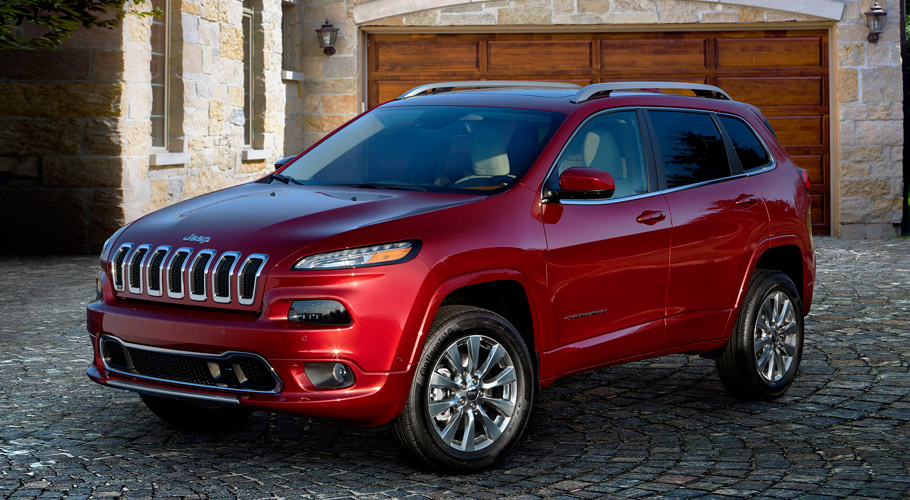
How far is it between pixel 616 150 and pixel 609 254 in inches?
26.7

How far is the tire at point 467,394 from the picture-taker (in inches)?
203

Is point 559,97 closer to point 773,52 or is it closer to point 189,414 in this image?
point 189,414

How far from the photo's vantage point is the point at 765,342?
7117mm

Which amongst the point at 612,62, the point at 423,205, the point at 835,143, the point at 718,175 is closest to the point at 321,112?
the point at 612,62

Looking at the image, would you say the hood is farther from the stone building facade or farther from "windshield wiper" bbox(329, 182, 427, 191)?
the stone building facade

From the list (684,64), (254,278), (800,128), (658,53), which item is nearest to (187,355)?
(254,278)

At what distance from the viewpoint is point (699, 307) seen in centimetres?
658

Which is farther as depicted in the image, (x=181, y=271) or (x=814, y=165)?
(x=814, y=165)

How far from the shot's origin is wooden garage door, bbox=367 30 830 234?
1831cm

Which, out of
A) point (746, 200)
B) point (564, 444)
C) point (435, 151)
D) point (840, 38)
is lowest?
point (564, 444)

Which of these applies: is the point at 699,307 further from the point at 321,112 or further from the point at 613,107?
the point at 321,112

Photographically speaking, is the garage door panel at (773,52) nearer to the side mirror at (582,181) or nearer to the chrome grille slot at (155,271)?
the side mirror at (582,181)

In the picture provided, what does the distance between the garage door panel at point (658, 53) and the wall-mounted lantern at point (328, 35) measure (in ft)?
13.2

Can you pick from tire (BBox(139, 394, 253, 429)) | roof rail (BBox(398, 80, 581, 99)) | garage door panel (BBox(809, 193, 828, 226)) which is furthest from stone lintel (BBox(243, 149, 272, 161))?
tire (BBox(139, 394, 253, 429))
